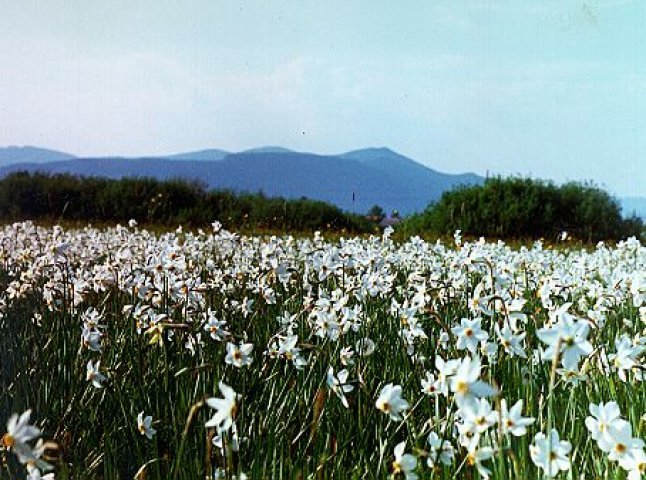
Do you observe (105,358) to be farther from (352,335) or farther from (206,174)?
(206,174)

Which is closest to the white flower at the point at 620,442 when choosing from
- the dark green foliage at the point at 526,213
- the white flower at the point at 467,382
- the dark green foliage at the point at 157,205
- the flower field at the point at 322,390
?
the flower field at the point at 322,390

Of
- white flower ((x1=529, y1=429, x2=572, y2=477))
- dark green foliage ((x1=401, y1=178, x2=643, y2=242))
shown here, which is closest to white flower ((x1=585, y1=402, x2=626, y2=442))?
white flower ((x1=529, y1=429, x2=572, y2=477))

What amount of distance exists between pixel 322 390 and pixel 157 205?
14.9m

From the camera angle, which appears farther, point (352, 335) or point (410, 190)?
point (410, 190)

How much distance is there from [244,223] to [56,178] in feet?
15.4

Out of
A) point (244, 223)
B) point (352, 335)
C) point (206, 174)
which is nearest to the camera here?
point (352, 335)

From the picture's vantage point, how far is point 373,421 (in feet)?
10.9

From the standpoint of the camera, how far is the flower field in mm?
2201

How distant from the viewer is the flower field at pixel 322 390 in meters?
2.20

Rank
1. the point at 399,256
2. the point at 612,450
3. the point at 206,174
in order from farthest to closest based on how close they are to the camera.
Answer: the point at 206,174, the point at 399,256, the point at 612,450

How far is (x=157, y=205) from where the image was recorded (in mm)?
16891

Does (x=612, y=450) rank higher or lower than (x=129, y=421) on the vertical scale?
higher

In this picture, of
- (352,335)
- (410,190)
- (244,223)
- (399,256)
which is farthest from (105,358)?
(410,190)

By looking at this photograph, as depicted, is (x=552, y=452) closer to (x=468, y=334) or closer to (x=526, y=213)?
(x=468, y=334)
